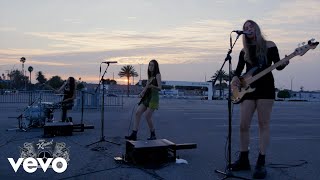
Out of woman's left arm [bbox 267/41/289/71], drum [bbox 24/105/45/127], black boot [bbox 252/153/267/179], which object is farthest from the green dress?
drum [bbox 24/105/45/127]

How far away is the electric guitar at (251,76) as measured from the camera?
5.70 metres

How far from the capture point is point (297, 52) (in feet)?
18.6

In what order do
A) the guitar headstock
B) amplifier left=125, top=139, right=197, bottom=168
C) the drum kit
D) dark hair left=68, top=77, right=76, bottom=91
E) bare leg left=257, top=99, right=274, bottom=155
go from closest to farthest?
1. the guitar headstock
2. bare leg left=257, top=99, right=274, bottom=155
3. amplifier left=125, top=139, right=197, bottom=168
4. the drum kit
5. dark hair left=68, top=77, right=76, bottom=91

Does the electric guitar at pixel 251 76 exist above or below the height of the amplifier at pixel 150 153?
above

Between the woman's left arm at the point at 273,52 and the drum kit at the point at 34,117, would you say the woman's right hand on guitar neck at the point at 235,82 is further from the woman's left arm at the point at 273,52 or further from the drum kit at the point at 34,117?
the drum kit at the point at 34,117

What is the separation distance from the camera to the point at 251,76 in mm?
6008

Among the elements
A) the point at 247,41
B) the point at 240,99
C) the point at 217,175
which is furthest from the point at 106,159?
the point at 247,41

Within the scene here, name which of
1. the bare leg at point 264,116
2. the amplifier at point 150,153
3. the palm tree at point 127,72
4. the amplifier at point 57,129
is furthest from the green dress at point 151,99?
the palm tree at point 127,72

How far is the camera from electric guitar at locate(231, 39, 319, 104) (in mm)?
5699

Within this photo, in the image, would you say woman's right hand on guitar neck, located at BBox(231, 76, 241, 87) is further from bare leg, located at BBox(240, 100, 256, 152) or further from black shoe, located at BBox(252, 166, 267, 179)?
black shoe, located at BBox(252, 166, 267, 179)

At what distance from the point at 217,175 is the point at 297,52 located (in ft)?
6.96

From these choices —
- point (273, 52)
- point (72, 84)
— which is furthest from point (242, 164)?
point (72, 84)

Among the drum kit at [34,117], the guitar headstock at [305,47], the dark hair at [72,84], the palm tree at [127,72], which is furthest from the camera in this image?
the palm tree at [127,72]

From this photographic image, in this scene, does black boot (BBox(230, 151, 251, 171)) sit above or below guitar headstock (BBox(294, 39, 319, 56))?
below
